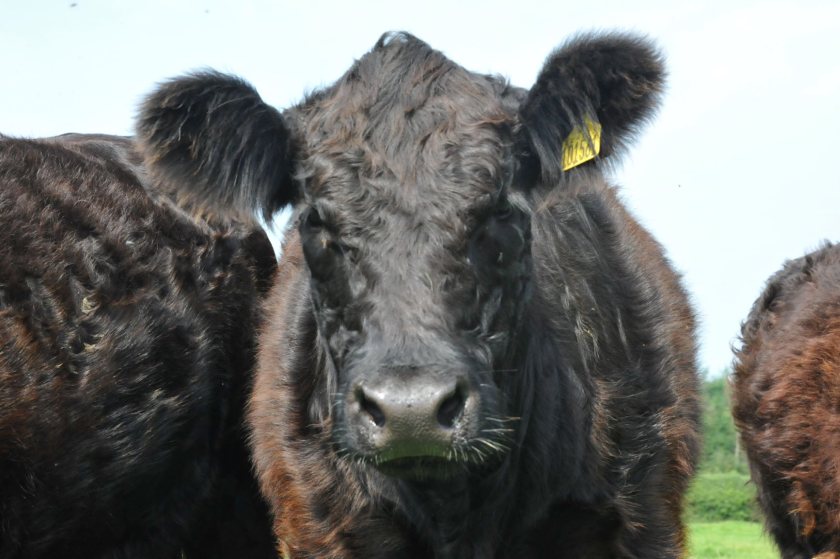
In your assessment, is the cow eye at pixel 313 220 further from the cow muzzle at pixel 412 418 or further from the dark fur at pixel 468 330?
the cow muzzle at pixel 412 418

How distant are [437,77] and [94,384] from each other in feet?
8.71

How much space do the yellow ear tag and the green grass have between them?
857cm

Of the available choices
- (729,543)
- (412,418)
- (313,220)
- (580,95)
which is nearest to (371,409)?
(412,418)

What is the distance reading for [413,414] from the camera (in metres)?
4.31

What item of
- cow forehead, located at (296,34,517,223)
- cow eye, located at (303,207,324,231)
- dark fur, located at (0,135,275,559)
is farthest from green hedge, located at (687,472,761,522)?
cow eye, located at (303,207,324,231)

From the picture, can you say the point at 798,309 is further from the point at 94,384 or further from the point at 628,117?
the point at 94,384

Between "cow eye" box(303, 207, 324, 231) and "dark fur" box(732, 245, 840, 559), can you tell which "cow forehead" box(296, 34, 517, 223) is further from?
"dark fur" box(732, 245, 840, 559)

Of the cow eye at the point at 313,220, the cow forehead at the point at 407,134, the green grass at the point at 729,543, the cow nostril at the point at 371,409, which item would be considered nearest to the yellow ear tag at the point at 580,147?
the cow forehead at the point at 407,134

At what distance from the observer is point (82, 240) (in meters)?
7.01

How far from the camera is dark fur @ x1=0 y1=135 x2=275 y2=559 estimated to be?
21.2 ft

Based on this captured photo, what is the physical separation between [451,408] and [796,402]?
552cm

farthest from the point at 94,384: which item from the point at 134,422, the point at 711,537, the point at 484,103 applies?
the point at 711,537

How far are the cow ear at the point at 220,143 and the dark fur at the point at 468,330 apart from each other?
0.9 inches

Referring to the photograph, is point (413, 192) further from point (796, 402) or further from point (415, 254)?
point (796, 402)
